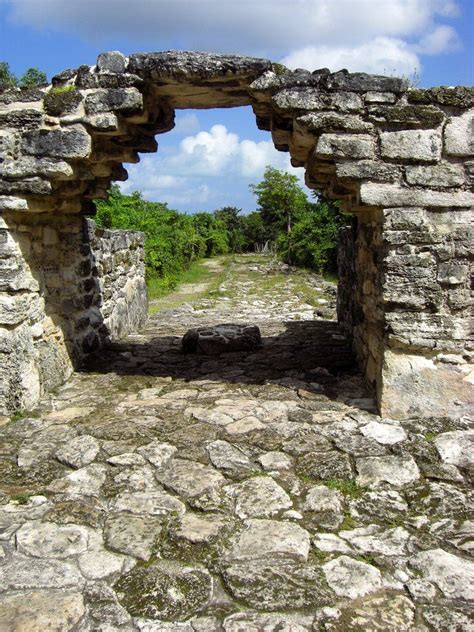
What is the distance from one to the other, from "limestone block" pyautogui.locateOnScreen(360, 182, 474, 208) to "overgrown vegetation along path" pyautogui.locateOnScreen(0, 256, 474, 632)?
164 cm

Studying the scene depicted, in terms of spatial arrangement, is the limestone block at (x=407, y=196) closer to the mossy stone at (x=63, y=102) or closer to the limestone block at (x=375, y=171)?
the limestone block at (x=375, y=171)

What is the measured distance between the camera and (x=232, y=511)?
306cm

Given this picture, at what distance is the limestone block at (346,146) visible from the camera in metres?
4.06

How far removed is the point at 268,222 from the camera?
3078cm

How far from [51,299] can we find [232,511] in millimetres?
3148

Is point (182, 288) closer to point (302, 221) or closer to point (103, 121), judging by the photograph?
point (302, 221)

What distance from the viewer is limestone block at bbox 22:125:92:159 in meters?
4.29

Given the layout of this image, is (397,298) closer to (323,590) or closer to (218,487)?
(218,487)

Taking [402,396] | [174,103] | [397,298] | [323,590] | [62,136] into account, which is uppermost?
[174,103]

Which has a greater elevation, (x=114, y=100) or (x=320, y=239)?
(x=114, y=100)

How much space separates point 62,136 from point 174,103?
1145 mm

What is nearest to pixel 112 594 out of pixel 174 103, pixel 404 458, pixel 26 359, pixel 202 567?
pixel 202 567

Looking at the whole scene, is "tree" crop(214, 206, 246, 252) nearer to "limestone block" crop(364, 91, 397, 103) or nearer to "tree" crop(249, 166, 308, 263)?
"tree" crop(249, 166, 308, 263)

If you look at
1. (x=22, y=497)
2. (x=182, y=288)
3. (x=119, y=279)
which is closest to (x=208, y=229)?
(x=182, y=288)
